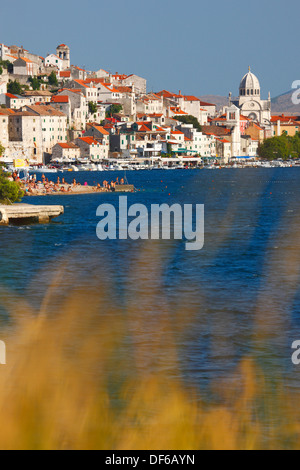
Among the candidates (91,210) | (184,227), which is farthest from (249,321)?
(91,210)

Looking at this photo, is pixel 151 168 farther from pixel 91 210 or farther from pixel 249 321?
pixel 249 321

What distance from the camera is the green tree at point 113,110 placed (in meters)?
179

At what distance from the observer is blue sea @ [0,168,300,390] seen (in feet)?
53.4

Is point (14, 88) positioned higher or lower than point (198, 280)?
higher

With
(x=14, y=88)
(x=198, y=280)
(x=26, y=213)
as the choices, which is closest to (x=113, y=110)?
(x=14, y=88)

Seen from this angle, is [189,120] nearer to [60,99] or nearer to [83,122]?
[83,122]

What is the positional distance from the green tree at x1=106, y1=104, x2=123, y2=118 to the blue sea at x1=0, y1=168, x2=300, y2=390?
428 feet

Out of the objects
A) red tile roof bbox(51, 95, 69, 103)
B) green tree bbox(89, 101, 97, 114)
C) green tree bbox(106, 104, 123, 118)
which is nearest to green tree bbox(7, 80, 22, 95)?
red tile roof bbox(51, 95, 69, 103)

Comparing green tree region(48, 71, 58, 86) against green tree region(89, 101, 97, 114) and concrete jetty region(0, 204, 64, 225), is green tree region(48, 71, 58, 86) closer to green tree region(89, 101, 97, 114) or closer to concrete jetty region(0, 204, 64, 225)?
green tree region(89, 101, 97, 114)

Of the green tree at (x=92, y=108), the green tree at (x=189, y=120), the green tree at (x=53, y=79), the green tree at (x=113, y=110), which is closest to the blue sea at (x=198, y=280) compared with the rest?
the green tree at (x=92, y=108)

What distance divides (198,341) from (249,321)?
218 centimetres
